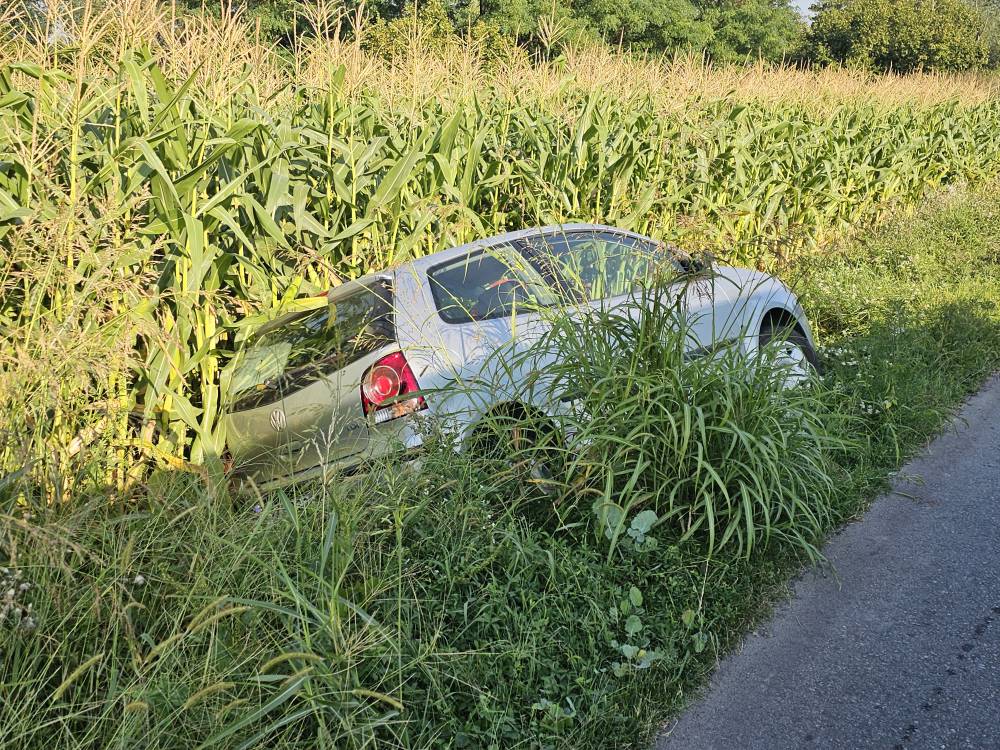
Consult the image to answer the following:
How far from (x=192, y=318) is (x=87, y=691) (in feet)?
9.94

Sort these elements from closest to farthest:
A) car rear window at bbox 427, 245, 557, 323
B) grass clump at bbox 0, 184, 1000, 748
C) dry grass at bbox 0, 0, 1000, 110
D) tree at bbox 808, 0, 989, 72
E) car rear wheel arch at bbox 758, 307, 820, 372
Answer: grass clump at bbox 0, 184, 1000, 748 < car rear window at bbox 427, 245, 557, 323 < dry grass at bbox 0, 0, 1000, 110 < car rear wheel arch at bbox 758, 307, 820, 372 < tree at bbox 808, 0, 989, 72

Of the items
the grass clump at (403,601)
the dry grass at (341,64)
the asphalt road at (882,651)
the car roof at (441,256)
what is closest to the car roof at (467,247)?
the car roof at (441,256)

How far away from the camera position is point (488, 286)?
191 inches

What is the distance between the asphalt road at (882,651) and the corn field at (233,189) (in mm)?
1780

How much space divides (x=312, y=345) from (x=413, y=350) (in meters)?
0.68

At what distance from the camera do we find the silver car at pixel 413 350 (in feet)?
13.6

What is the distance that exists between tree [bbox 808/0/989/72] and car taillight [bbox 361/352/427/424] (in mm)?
36272

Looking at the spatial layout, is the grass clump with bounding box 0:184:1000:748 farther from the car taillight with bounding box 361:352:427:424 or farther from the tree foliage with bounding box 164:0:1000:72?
the tree foliage with bounding box 164:0:1000:72

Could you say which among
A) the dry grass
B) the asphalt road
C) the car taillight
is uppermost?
the dry grass

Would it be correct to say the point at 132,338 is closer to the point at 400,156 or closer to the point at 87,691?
the point at 87,691

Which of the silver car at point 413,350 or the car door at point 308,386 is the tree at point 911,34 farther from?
the car door at point 308,386

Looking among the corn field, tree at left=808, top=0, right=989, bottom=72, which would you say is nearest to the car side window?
the corn field

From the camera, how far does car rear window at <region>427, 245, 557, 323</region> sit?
466 centimetres

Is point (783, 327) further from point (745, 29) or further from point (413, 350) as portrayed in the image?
point (745, 29)
